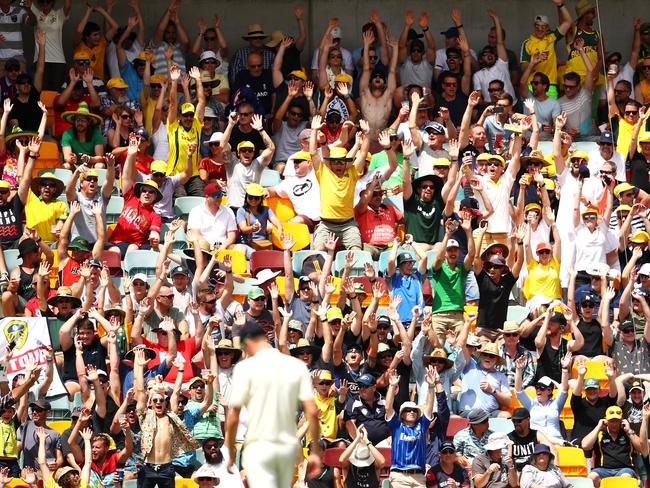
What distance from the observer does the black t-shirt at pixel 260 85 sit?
23125mm

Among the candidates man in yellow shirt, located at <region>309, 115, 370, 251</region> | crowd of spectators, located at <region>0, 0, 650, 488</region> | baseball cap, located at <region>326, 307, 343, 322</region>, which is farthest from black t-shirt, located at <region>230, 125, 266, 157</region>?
baseball cap, located at <region>326, 307, 343, 322</region>

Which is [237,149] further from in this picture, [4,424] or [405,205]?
[4,424]

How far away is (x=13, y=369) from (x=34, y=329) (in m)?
0.45

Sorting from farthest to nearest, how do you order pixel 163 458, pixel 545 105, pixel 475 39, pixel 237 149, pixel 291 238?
pixel 475 39 → pixel 545 105 → pixel 237 149 → pixel 291 238 → pixel 163 458

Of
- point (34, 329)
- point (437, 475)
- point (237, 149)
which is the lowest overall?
point (437, 475)

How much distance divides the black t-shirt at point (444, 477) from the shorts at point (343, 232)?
11.7 feet

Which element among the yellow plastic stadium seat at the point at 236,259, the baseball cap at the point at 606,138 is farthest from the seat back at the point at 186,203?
the baseball cap at the point at 606,138

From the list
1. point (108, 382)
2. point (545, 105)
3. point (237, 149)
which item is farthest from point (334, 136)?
point (108, 382)

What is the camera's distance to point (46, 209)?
66.9 ft

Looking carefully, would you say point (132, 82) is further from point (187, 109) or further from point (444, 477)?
point (444, 477)

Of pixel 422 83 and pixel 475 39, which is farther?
pixel 475 39

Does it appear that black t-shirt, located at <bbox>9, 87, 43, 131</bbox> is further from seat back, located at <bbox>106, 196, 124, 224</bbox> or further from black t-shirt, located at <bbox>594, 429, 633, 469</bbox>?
black t-shirt, located at <bbox>594, 429, 633, 469</bbox>

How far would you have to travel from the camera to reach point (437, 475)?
17781 millimetres

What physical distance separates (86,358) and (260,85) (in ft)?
19.7
